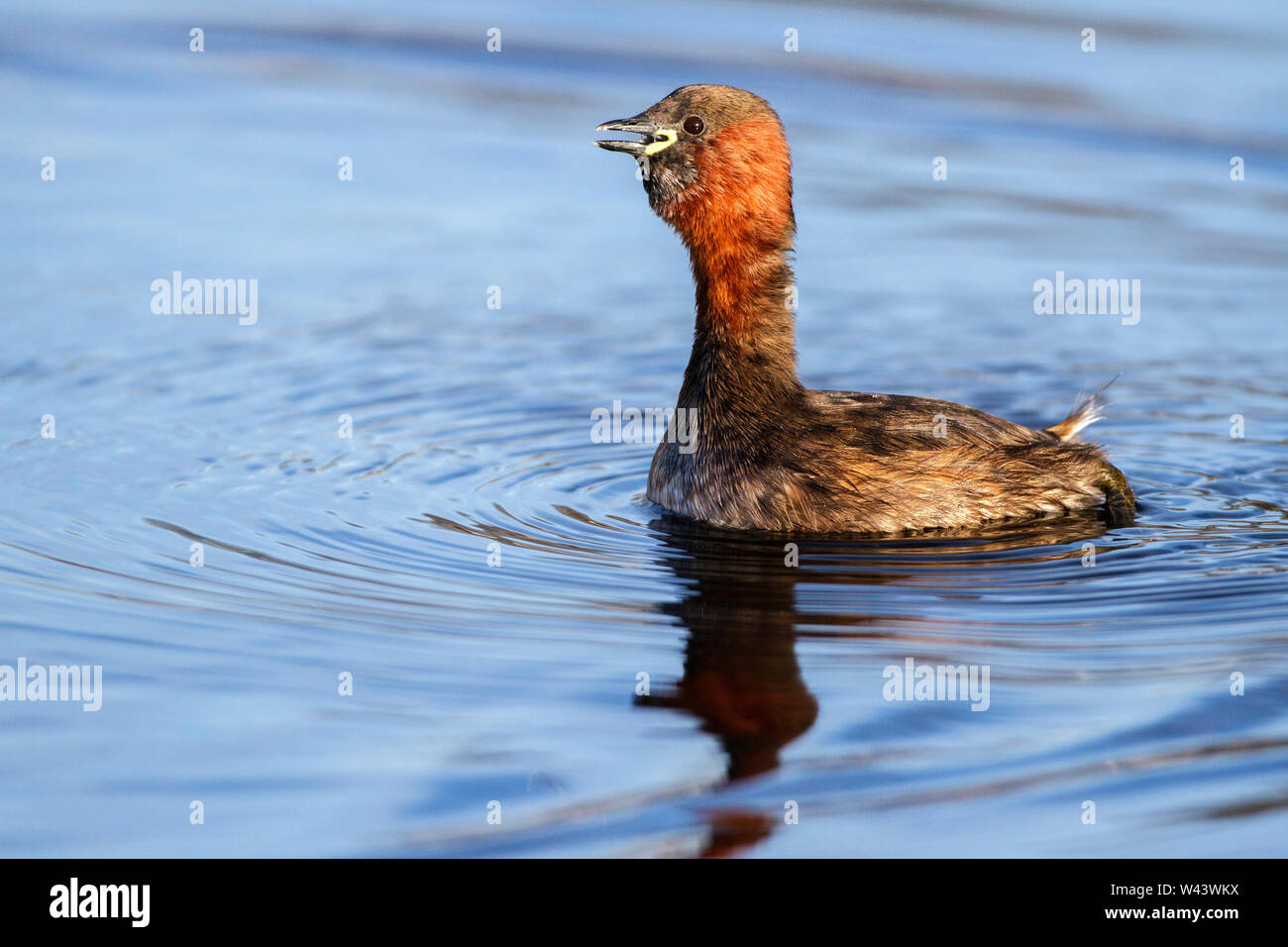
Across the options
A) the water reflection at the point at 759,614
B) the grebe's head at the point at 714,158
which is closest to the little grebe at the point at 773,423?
the grebe's head at the point at 714,158

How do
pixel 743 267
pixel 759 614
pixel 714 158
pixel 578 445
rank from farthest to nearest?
pixel 578 445, pixel 743 267, pixel 714 158, pixel 759 614

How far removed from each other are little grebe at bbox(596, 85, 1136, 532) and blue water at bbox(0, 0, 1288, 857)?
247mm

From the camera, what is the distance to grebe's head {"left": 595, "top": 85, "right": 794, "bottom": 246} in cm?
924

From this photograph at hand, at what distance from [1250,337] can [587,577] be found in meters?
6.74

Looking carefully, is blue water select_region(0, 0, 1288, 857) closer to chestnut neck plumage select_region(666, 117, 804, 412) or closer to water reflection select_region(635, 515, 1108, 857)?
water reflection select_region(635, 515, 1108, 857)

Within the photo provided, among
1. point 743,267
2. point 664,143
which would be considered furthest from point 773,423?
point 664,143

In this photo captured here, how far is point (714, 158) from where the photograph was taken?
924cm

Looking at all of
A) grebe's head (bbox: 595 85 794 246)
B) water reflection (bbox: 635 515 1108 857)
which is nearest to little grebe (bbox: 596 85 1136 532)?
grebe's head (bbox: 595 85 794 246)

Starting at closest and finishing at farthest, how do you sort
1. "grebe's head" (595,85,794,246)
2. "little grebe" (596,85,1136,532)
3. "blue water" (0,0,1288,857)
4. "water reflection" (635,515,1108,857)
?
"blue water" (0,0,1288,857) < "water reflection" (635,515,1108,857) < "little grebe" (596,85,1136,532) < "grebe's head" (595,85,794,246)

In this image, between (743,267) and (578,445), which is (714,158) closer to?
(743,267)

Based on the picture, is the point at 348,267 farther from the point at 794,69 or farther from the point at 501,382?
the point at 794,69

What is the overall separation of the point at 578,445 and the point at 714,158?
92.2 inches

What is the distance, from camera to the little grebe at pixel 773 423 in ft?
29.6

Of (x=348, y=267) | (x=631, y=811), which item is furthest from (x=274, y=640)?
(x=348, y=267)
